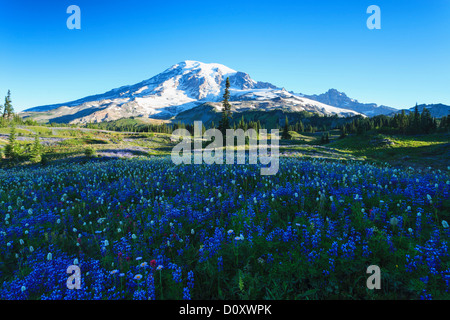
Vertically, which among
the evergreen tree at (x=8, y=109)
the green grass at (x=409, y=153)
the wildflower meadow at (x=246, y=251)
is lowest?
the wildflower meadow at (x=246, y=251)

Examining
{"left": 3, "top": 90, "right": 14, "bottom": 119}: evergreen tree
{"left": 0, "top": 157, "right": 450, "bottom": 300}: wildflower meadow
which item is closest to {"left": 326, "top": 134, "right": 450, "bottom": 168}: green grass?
{"left": 0, "top": 157, "right": 450, "bottom": 300}: wildflower meadow

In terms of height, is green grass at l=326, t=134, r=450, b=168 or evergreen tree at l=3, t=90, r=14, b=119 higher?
evergreen tree at l=3, t=90, r=14, b=119

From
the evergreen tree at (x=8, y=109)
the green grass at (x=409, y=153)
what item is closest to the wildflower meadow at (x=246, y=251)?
the green grass at (x=409, y=153)

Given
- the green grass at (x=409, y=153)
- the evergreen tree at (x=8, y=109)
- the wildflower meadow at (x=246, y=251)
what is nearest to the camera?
the wildflower meadow at (x=246, y=251)

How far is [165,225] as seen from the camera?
5.23 meters

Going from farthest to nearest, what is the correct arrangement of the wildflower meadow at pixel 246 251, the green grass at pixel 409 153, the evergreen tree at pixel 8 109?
1. the evergreen tree at pixel 8 109
2. the green grass at pixel 409 153
3. the wildflower meadow at pixel 246 251

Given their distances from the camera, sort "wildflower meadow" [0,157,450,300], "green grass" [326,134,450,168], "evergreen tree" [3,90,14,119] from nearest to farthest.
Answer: "wildflower meadow" [0,157,450,300], "green grass" [326,134,450,168], "evergreen tree" [3,90,14,119]

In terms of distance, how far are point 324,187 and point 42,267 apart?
7465 millimetres

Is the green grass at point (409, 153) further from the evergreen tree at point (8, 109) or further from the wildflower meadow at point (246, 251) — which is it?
the evergreen tree at point (8, 109)

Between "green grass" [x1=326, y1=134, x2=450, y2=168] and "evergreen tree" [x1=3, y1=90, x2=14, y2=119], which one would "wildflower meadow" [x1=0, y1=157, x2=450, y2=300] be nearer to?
"green grass" [x1=326, y1=134, x2=450, y2=168]

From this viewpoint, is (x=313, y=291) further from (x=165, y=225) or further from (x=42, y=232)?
(x=42, y=232)

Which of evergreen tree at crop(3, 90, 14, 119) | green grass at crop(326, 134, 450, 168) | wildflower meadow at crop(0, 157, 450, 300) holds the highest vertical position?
evergreen tree at crop(3, 90, 14, 119)
